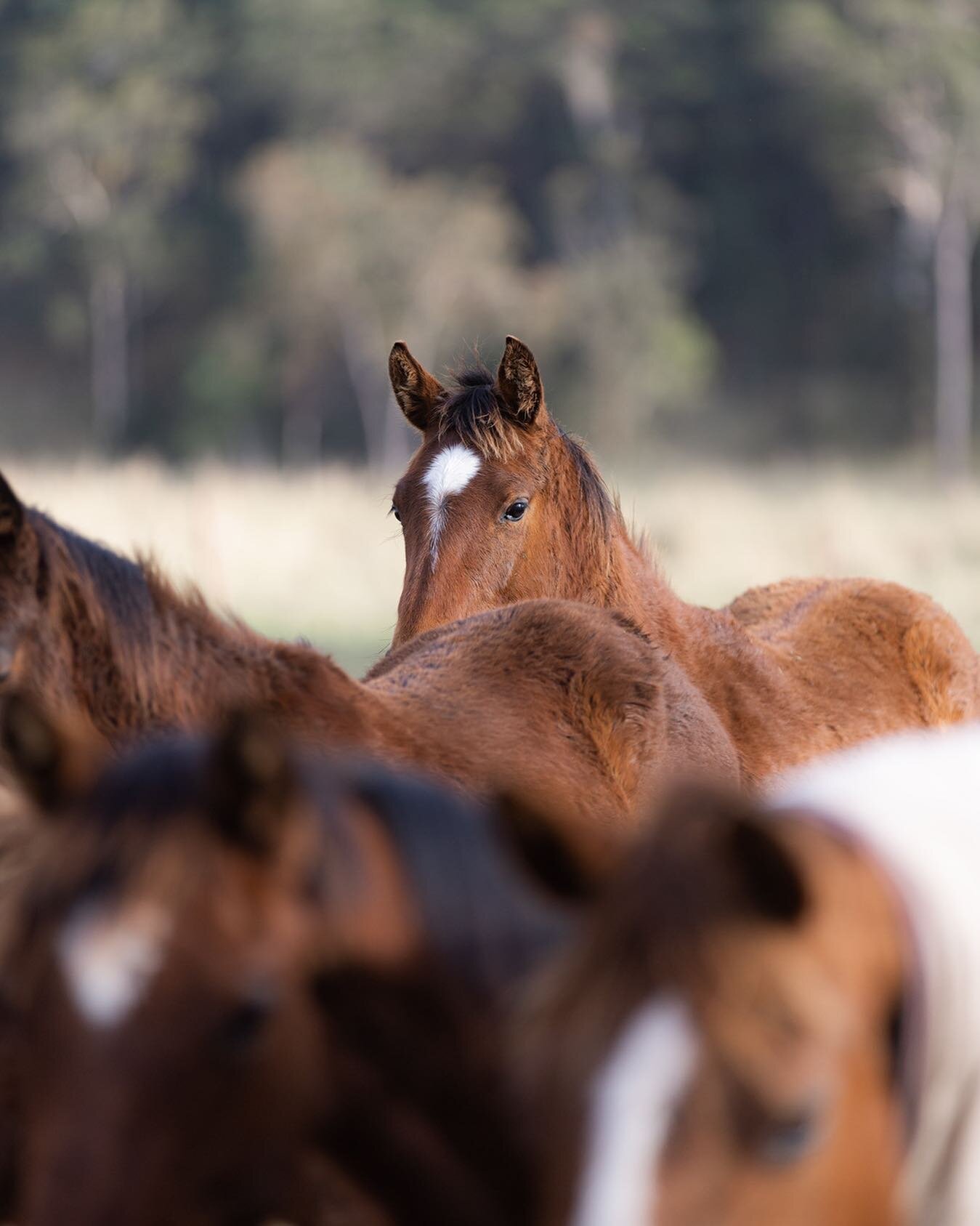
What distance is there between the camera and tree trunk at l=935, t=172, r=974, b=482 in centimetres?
3425

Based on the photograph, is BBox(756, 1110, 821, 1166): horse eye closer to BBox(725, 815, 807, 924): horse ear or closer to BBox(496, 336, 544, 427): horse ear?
BBox(725, 815, 807, 924): horse ear

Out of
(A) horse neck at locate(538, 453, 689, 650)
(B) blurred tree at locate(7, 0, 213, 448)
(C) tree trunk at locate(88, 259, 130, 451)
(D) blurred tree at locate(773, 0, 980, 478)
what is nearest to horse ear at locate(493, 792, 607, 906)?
(A) horse neck at locate(538, 453, 689, 650)

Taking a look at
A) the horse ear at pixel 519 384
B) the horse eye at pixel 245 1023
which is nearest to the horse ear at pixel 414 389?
the horse ear at pixel 519 384

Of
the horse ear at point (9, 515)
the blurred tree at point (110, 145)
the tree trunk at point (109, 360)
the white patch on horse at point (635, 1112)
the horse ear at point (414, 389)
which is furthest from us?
the tree trunk at point (109, 360)

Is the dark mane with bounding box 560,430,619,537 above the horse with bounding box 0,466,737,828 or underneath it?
above

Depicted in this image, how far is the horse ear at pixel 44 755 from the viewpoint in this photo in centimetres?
196

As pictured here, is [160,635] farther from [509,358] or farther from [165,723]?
[509,358]

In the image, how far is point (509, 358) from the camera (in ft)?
16.5

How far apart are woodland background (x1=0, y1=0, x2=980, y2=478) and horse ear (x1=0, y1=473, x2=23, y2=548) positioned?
30.8 m

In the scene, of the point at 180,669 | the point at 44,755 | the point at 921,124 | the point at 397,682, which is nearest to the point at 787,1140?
the point at 44,755

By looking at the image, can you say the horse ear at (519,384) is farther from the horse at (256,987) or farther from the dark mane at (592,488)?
the horse at (256,987)

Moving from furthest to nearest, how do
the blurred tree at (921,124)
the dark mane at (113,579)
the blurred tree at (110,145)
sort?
the blurred tree at (110,145) → the blurred tree at (921,124) → the dark mane at (113,579)

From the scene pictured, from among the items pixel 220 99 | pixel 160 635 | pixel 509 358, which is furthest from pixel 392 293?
pixel 160 635

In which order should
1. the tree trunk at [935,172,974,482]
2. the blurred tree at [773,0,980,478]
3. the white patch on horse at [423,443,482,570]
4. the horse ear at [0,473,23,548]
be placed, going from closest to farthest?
the horse ear at [0,473,23,548]
the white patch on horse at [423,443,482,570]
the blurred tree at [773,0,980,478]
the tree trunk at [935,172,974,482]
